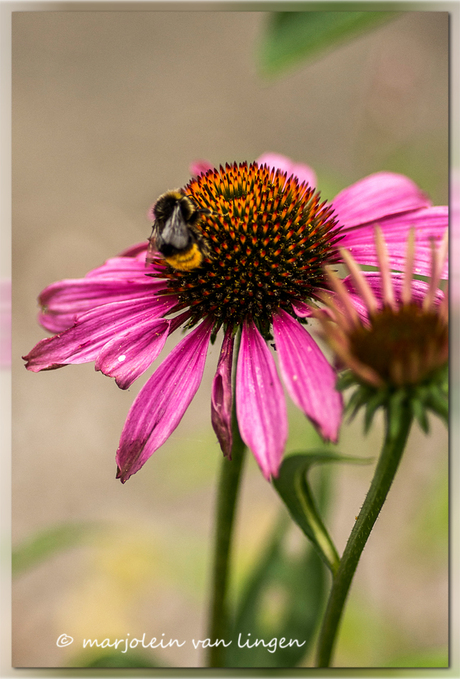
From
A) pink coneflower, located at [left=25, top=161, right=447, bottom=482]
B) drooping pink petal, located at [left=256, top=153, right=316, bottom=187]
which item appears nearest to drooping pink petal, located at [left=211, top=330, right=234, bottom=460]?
pink coneflower, located at [left=25, top=161, right=447, bottom=482]

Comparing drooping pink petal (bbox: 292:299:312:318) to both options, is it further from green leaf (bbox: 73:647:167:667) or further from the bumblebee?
green leaf (bbox: 73:647:167:667)

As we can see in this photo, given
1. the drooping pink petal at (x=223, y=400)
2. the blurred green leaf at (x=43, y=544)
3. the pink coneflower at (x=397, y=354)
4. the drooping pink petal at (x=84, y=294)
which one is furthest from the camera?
the blurred green leaf at (x=43, y=544)

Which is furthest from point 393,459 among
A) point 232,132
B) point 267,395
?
point 232,132

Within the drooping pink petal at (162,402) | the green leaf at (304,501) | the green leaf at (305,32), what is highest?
the green leaf at (305,32)

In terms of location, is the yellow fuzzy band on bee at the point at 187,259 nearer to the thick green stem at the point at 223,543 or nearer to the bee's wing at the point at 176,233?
the bee's wing at the point at 176,233

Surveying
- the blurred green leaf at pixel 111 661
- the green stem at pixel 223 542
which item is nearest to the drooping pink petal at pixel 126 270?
the green stem at pixel 223 542

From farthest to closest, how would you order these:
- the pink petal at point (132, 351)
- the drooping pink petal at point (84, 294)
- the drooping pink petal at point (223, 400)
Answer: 1. the drooping pink petal at point (84, 294)
2. the pink petal at point (132, 351)
3. the drooping pink petal at point (223, 400)

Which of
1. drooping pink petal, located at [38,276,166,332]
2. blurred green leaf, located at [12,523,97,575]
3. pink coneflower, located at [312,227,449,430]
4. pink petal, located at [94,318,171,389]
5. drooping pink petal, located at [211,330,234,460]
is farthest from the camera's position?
blurred green leaf, located at [12,523,97,575]

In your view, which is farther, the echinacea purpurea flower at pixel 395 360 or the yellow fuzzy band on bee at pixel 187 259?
the yellow fuzzy band on bee at pixel 187 259

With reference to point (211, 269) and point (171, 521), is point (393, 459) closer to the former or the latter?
point (211, 269)
